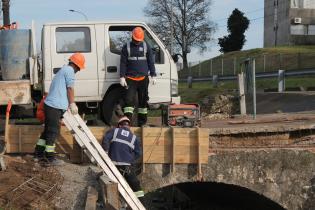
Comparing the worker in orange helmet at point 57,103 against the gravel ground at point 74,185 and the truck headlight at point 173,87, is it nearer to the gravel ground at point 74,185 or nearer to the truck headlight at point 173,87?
the gravel ground at point 74,185

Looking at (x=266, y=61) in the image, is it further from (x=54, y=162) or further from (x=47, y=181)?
(x=47, y=181)

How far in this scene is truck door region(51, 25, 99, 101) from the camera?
1109 centimetres

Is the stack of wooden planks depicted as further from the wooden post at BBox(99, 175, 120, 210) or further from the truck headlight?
the wooden post at BBox(99, 175, 120, 210)

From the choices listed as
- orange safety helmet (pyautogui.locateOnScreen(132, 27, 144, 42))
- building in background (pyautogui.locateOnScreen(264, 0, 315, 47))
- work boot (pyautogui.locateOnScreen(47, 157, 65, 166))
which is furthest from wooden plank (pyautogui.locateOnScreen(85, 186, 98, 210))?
building in background (pyautogui.locateOnScreen(264, 0, 315, 47))

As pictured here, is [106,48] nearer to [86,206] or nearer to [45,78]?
[45,78]

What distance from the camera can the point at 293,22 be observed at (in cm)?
6088

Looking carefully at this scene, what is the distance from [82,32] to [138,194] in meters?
3.74

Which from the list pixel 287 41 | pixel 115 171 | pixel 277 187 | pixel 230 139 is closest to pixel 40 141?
pixel 115 171

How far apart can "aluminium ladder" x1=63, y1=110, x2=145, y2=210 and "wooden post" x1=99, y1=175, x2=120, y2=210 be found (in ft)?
1.13

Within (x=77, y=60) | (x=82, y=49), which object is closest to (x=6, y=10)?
(x=82, y=49)

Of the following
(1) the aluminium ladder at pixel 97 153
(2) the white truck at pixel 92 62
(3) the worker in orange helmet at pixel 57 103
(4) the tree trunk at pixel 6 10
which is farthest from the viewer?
(4) the tree trunk at pixel 6 10

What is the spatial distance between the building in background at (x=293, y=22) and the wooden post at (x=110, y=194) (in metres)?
55.1

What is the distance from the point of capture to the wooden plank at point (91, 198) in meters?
7.24

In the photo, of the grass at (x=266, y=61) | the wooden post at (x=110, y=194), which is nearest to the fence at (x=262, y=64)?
the grass at (x=266, y=61)
